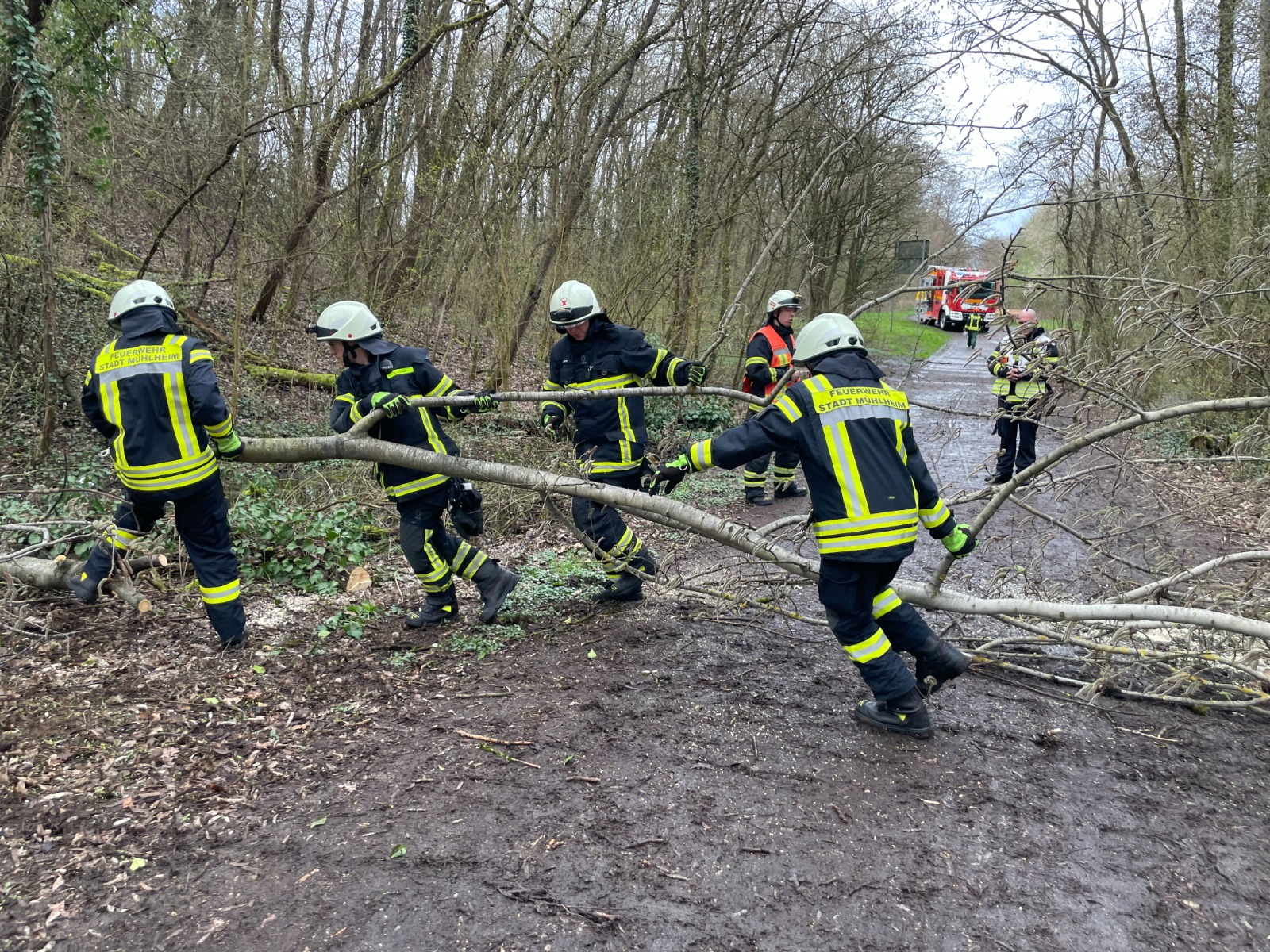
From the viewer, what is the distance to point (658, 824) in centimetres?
281

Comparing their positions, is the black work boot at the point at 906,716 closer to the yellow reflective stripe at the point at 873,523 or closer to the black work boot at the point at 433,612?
the yellow reflective stripe at the point at 873,523

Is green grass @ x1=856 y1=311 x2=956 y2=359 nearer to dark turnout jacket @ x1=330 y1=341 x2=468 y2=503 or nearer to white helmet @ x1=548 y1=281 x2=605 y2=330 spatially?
white helmet @ x1=548 y1=281 x2=605 y2=330

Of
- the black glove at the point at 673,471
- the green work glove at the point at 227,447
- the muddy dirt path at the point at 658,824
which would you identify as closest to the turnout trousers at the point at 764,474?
the black glove at the point at 673,471

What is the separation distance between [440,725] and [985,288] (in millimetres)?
3527

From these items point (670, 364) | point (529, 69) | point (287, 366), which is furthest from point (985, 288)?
point (287, 366)

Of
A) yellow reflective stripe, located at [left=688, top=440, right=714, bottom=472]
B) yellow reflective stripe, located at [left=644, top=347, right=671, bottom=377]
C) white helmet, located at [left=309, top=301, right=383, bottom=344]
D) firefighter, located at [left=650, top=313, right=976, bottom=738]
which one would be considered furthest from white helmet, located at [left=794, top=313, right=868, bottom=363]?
white helmet, located at [left=309, top=301, right=383, bottom=344]

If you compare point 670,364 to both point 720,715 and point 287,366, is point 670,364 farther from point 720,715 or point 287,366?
point 287,366

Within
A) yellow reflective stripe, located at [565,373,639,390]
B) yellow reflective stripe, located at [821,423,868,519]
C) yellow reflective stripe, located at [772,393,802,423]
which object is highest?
yellow reflective stripe, located at [565,373,639,390]

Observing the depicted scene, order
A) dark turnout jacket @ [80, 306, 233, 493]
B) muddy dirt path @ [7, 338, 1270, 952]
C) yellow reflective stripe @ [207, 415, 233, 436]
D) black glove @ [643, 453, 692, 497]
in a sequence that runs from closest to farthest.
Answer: muddy dirt path @ [7, 338, 1270, 952] → black glove @ [643, 453, 692, 497] → dark turnout jacket @ [80, 306, 233, 493] → yellow reflective stripe @ [207, 415, 233, 436]

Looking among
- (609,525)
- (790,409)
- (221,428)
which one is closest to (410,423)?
(221,428)

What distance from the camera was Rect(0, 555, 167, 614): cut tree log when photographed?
453cm

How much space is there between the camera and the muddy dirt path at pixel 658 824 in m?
2.34

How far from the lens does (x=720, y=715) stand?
3568mm

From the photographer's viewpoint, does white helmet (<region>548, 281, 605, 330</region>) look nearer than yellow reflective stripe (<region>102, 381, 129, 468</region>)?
No
